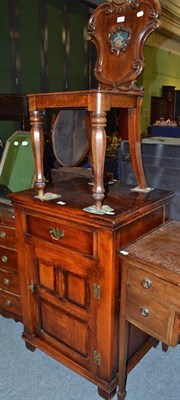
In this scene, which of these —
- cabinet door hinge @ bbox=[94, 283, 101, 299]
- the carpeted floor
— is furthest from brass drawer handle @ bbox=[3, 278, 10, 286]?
cabinet door hinge @ bbox=[94, 283, 101, 299]

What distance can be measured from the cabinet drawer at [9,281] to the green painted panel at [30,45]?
352 cm

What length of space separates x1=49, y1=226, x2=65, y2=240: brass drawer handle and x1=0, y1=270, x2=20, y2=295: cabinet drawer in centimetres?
61

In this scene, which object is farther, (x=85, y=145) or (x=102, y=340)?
(x=85, y=145)

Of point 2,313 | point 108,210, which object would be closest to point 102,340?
point 108,210

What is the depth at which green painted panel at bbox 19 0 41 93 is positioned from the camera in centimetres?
454

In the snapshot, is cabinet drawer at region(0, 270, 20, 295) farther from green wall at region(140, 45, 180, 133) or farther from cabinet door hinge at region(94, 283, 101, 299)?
green wall at region(140, 45, 180, 133)

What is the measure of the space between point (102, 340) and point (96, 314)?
128mm

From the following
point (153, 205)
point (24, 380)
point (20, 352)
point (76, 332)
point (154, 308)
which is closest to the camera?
point (154, 308)

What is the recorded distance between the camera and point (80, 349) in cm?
157

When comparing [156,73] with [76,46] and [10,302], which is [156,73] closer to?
[76,46]

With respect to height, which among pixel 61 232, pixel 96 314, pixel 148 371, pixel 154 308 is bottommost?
pixel 148 371

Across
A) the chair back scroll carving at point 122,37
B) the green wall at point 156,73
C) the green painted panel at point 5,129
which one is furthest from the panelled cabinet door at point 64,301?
the green wall at point 156,73

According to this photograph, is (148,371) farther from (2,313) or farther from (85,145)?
(85,145)

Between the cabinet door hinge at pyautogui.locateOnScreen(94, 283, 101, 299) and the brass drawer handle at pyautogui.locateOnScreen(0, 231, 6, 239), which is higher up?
the brass drawer handle at pyautogui.locateOnScreen(0, 231, 6, 239)
